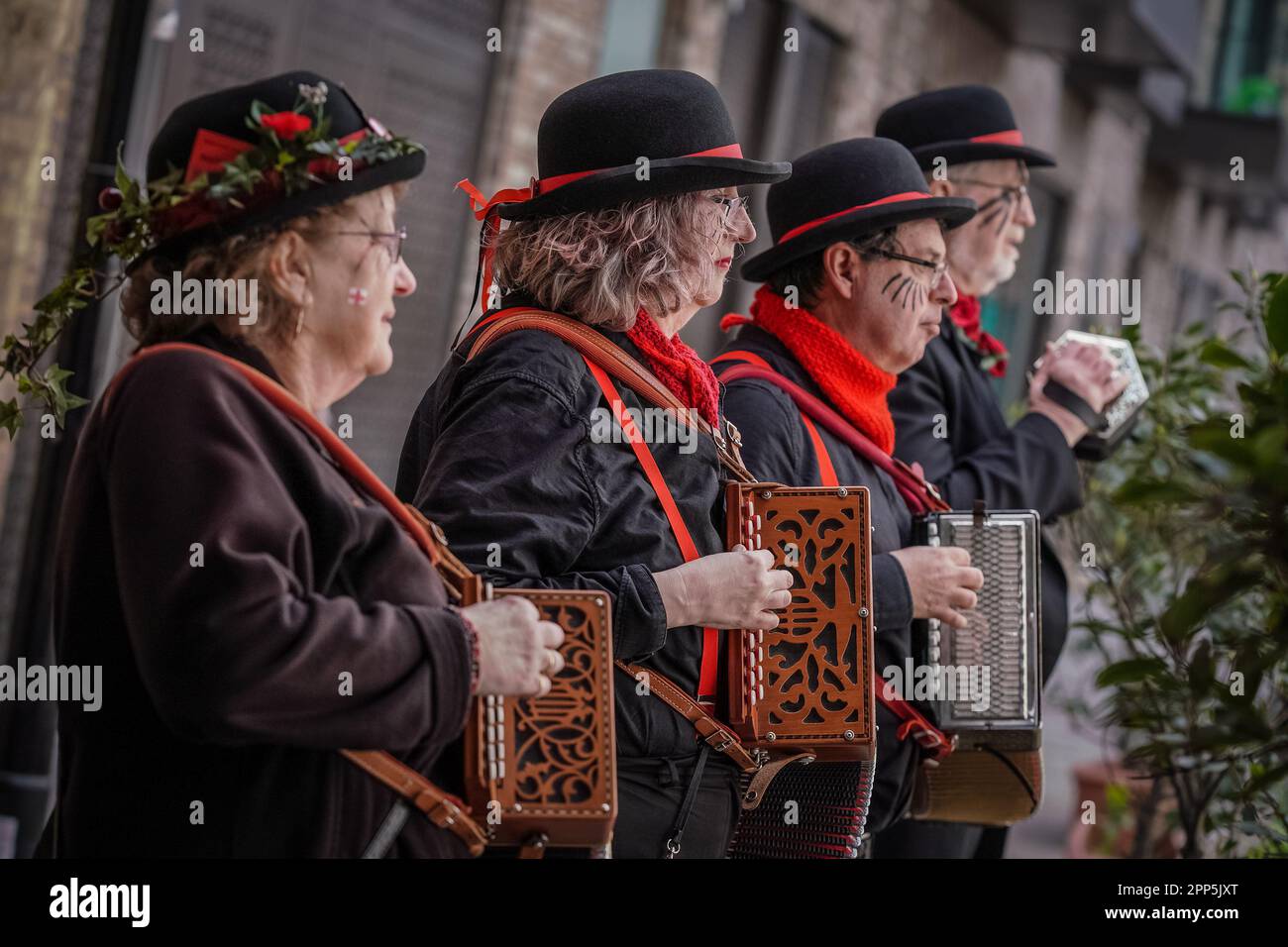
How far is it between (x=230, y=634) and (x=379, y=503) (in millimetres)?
288

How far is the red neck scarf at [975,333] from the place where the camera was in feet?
12.0

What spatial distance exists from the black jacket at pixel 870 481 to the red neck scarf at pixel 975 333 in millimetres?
769

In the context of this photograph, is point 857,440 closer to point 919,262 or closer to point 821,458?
point 821,458

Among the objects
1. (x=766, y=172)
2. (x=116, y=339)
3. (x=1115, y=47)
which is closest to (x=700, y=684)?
(x=766, y=172)

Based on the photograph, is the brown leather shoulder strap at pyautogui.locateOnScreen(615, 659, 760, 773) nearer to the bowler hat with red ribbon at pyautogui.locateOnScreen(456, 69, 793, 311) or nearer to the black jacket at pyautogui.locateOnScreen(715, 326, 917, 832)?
the black jacket at pyautogui.locateOnScreen(715, 326, 917, 832)

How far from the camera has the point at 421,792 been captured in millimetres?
1812

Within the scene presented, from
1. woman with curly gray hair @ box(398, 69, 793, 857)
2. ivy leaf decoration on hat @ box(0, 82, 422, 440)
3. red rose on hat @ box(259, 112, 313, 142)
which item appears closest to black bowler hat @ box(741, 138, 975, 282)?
woman with curly gray hair @ box(398, 69, 793, 857)

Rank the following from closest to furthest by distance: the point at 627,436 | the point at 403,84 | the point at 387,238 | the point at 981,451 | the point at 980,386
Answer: the point at 387,238, the point at 627,436, the point at 981,451, the point at 980,386, the point at 403,84

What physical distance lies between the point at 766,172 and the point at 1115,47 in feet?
32.1

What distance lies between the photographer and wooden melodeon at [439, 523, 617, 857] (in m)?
1.87

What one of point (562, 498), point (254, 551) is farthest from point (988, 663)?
point (254, 551)

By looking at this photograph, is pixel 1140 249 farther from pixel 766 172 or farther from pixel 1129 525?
pixel 766 172

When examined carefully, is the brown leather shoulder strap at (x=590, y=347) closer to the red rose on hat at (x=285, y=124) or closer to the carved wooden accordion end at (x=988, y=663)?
the red rose on hat at (x=285, y=124)
